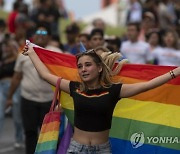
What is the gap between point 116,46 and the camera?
34.9 feet

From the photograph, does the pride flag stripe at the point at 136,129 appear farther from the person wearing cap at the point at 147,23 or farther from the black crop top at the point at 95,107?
the person wearing cap at the point at 147,23

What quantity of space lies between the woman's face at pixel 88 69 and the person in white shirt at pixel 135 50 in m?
6.17

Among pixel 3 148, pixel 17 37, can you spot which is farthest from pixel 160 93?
pixel 17 37

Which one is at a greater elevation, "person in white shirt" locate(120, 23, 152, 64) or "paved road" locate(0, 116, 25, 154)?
"person in white shirt" locate(120, 23, 152, 64)

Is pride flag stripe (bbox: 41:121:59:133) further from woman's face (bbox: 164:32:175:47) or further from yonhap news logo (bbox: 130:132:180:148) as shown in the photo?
woman's face (bbox: 164:32:175:47)

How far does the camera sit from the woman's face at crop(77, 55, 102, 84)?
6996 millimetres

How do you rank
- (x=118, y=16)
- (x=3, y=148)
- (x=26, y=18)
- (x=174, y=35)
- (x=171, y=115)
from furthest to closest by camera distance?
(x=118, y=16) < (x=26, y=18) < (x=174, y=35) < (x=3, y=148) < (x=171, y=115)

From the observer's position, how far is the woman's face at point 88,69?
23.0 ft

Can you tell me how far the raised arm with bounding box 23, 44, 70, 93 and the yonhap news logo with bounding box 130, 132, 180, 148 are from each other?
1.09 meters

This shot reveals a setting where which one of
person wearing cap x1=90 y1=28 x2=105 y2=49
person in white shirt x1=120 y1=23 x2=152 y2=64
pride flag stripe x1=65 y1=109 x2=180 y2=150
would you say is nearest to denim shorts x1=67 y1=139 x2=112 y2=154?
pride flag stripe x1=65 y1=109 x2=180 y2=150

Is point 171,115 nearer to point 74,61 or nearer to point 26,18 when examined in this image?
point 74,61

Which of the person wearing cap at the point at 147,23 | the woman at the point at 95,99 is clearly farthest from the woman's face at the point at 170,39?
the woman at the point at 95,99

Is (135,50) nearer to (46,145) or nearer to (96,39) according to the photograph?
(96,39)

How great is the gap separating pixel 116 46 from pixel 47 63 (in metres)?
2.64
